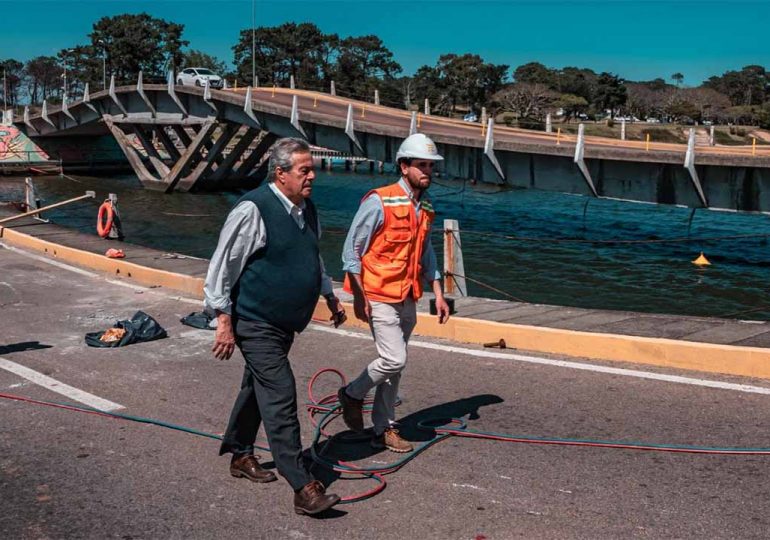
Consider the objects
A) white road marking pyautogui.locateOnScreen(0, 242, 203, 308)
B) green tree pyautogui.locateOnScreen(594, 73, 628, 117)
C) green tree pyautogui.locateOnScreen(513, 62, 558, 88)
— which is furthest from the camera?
green tree pyautogui.locateOnScreen(513, 62, 558, 88)

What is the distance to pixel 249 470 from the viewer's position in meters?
5.43

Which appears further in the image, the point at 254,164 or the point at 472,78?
the point at 472,78

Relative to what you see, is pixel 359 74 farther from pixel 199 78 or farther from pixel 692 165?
pixel 692 165

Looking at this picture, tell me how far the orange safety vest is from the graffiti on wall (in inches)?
2356

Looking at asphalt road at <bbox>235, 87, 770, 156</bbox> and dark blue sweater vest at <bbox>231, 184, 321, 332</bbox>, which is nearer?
dark blue sweater vest at <bbox>231, 184, 321, 332</bbox>

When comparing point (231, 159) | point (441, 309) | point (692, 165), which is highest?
point (231, 159)

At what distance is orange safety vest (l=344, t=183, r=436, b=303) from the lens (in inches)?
225

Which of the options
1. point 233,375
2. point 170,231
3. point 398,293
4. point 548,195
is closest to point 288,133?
point 170,231

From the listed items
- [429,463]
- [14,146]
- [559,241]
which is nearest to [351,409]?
[429,463]

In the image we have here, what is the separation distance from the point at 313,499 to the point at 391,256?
5.52ft

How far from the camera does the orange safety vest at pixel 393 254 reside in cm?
570

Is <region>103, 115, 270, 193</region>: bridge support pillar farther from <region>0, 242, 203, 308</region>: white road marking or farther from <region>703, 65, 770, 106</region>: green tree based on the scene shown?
<region>703, 65, 770, 106</region>: green tree

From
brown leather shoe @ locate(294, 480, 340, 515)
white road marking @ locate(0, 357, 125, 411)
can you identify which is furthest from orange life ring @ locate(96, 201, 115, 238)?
brown leather shoe @ locate(294, 480, 340, 515)

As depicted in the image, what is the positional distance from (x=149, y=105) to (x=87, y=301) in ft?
121
